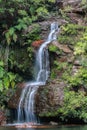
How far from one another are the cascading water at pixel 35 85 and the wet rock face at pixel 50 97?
53 centimetres

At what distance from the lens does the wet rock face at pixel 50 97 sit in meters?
19.2

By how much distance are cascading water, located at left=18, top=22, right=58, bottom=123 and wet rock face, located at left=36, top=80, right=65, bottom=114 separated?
1.72ft

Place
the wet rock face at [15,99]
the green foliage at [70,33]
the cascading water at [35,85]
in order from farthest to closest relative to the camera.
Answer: the green foliage at [70,33] → the wet rock face at [15,99] → the cascading water at [35,85]

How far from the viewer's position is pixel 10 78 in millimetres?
22422

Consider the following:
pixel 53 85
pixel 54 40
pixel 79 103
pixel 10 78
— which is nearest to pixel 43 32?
pixel 54 40

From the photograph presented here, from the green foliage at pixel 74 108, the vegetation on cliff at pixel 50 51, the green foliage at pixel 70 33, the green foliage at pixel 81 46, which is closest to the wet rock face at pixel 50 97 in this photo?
the vegetation on cliff at pixel 50 51

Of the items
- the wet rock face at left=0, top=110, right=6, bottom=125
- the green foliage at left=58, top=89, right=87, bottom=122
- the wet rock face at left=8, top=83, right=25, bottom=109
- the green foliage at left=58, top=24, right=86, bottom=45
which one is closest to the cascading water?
the wet rock face at left=8, top=83, right=25, bottom=109

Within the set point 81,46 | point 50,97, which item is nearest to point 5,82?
point 50,97

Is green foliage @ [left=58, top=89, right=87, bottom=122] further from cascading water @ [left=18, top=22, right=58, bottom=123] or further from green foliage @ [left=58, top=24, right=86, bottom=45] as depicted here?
green foliage @ [left=58, top=24, right=86, bottom=45]

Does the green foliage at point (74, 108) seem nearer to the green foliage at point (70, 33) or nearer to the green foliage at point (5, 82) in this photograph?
the green foliage at point (5, 82)

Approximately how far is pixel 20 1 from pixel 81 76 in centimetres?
755

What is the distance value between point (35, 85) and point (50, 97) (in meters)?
2.00

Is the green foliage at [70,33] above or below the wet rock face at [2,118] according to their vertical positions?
above

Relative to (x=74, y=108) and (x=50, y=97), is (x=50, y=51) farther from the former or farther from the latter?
(x=74, y=108)
